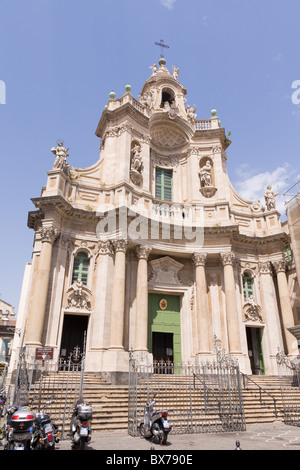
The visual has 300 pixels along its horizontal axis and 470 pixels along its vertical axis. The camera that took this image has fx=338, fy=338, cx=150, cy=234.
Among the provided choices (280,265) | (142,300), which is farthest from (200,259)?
(280,265)

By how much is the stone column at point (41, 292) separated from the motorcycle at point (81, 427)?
28.1 ft

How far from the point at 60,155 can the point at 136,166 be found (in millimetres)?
4855

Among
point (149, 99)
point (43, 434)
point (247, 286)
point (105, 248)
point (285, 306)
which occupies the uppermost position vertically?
point (149, 99)

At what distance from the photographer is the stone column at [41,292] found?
16078 mm

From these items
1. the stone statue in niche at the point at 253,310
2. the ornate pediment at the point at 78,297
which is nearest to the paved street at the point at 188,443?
the ornate pediment at the point at 78,297

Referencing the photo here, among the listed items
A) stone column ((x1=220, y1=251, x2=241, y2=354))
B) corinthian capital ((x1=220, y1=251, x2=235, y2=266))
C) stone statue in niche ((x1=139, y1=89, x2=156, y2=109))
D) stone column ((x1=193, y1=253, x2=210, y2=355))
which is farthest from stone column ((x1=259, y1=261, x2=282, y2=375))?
stone statue in niche ((x1=139, y1=89, x2=156, y2=109))

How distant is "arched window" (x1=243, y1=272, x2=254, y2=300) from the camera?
73.1 feet

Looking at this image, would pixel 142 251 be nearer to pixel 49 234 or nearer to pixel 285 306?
pixel 49 234

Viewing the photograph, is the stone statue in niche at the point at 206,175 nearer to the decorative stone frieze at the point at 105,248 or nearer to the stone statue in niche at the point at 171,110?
the stone statue in niche at the point at 171,110

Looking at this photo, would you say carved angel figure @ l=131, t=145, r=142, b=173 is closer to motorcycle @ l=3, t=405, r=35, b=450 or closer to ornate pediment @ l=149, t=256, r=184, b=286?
ornate pediment @ l=149, t=256, r=184, b=286

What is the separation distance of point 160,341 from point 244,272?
284 inches

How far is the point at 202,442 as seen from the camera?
8.91 m

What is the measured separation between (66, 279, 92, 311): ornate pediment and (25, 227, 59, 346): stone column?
1.57 m

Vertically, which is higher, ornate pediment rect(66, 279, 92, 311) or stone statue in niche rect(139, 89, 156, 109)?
stone statue in niche rect(139, 89, 156, 109)
